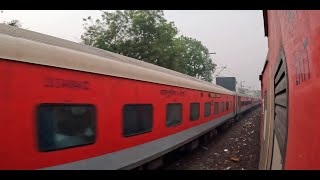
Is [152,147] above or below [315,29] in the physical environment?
below

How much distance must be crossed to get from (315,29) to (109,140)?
395 centimetres

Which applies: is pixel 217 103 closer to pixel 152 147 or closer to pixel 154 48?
pixel 152 147

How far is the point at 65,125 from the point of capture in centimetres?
403

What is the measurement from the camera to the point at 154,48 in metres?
29.6

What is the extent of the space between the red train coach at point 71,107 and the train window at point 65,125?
12mm

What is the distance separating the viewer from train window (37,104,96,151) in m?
3.66

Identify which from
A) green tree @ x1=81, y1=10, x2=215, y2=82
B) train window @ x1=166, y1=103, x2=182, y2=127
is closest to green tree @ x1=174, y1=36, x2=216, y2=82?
green tree @ x1=81, y1=10, x2=215, y2=82

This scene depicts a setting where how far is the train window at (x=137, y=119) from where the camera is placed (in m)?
5.46

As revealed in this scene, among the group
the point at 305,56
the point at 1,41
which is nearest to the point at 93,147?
the point at 1,41

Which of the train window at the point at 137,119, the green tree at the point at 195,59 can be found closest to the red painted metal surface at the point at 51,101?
the train window at the point at 137,119

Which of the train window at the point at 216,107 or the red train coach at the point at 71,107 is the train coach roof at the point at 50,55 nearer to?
the red train coach at the point at 71,107

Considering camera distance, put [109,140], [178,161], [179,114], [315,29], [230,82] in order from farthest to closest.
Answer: [230,82] < [178,161] < [179,114] < [109,140] < [315,29]

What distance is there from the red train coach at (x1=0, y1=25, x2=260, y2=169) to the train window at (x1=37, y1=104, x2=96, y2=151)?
1 centimetres

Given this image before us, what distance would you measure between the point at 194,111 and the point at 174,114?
2251 millimetres
